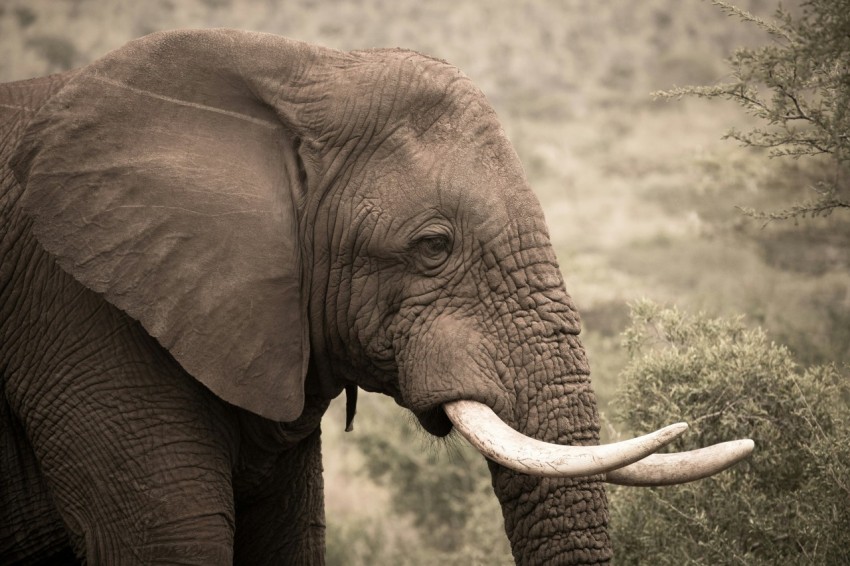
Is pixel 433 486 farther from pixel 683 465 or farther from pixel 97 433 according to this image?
pixel 683 465

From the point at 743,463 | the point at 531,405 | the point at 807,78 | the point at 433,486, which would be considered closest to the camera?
the point at 531,405

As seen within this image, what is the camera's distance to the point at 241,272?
13.8 ft

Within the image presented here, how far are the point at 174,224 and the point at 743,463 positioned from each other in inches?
128

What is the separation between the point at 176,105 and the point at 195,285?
676mm

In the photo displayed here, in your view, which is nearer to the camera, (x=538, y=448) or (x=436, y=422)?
(x=538, y=448)

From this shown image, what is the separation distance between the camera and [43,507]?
4.59 metres

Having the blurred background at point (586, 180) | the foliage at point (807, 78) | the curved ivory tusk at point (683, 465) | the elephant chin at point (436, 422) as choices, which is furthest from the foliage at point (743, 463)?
the elephant chin at point (436, 422)

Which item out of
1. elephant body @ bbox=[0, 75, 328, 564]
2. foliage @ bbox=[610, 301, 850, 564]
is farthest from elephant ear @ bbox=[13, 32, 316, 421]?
foliage @ bbox=[610, 301, 850, 564]

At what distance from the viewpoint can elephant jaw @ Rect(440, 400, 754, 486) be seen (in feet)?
11.7

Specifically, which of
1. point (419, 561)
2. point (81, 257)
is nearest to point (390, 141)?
point (81, 257)

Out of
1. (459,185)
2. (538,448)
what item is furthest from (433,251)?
(538,448)

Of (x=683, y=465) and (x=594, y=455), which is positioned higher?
(x=683, y=465)

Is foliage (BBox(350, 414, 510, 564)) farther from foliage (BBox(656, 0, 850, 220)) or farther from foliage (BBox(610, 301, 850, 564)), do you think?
foliage (BBox(656, 0, 850, 220))

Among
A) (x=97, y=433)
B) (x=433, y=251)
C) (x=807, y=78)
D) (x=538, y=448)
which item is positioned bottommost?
(x=97, y=433)
